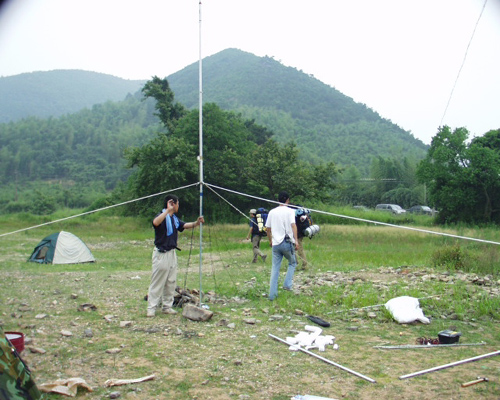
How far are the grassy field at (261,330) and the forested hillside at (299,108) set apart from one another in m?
54.8

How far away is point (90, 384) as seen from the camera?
4.09 meters

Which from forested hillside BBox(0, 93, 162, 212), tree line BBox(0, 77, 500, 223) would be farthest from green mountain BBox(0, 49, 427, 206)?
tree line BBox(0, 77, 500, 223)

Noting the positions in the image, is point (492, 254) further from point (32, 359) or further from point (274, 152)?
point (274, 152)

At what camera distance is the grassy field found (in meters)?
4.16

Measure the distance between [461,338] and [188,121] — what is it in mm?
30321

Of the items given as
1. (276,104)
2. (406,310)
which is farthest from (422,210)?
(276,104)

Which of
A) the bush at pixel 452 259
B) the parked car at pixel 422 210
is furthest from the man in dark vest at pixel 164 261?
the parked car at pixel 422 210

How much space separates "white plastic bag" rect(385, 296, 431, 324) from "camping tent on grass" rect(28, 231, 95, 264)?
10759mm

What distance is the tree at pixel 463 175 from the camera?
90.6 feet

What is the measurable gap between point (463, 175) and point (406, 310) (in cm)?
2472

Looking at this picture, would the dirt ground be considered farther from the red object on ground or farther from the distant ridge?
the distant ridge

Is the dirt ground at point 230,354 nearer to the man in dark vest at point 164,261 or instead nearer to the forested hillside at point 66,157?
the man in dark vest at point 164,261

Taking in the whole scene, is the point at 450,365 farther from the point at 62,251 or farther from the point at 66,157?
the point at 66,157

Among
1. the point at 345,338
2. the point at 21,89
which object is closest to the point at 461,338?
the point at 345,338
